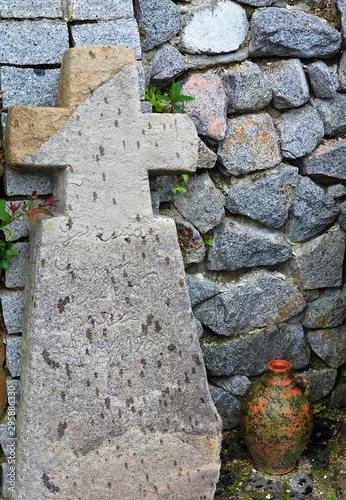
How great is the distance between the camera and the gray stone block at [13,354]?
2.35 m

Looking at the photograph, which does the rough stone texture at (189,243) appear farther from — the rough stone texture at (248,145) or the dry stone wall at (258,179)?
the rough stone texture at (248,145)

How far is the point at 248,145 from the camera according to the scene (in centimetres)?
279

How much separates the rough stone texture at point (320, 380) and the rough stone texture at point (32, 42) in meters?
1.77

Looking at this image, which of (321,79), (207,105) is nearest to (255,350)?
(207,105)

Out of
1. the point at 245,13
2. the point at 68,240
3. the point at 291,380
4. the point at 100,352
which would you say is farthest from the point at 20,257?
the point at 245,13

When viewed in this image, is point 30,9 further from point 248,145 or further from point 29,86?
point 248,145

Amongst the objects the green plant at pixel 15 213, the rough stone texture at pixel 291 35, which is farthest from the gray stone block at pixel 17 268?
the rough stone texture at pixel 291 35

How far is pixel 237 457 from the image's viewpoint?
2.88 metres

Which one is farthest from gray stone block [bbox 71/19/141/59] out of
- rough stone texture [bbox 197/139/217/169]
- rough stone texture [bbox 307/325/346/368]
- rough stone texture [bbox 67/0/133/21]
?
rough stone texture [bbox 307/325/346/368]

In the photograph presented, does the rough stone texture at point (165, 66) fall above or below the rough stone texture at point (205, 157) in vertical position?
above

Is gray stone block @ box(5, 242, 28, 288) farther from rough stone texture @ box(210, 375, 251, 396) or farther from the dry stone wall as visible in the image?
rough stone texture @ box(210, 375, 251, 396)

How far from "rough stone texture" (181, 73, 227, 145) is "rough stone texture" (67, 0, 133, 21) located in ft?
1.39

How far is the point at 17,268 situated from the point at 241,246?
96 centimetres

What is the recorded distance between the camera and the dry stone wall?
2.71 meters
